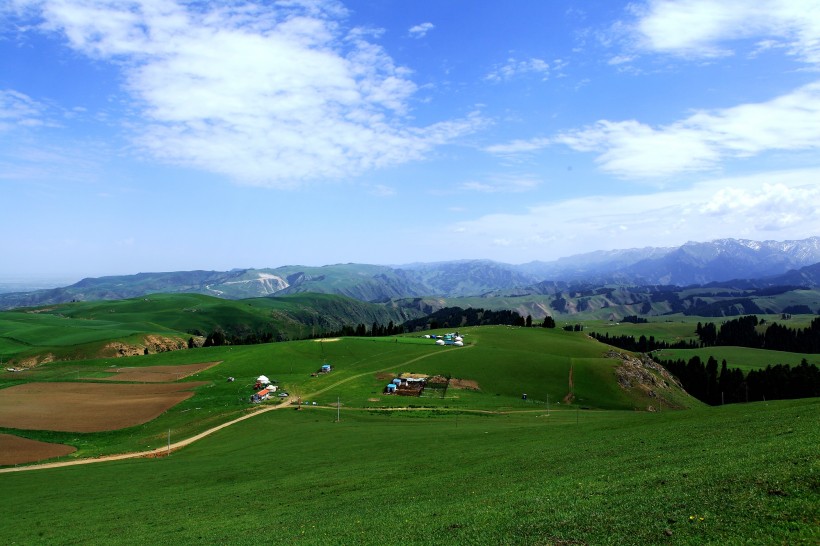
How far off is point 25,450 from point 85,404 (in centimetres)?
3068

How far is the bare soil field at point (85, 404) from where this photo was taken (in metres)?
83.3

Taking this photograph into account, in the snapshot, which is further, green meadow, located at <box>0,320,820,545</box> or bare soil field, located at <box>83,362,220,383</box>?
bare soil field, located at <box>83,362,220,383</box>

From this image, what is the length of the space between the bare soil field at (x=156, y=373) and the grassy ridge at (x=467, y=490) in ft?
222

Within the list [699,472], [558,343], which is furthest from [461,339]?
[699,472]

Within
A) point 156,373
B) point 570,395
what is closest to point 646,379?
point 570,395

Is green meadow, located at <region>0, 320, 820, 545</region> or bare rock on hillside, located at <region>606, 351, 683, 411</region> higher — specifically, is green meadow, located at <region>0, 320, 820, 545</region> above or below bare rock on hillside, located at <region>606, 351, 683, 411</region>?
above

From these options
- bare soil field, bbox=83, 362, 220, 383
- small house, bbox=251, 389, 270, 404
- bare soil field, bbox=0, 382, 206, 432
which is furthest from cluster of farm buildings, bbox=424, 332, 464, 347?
bare soil field, bbox=0, 382, 206, 432

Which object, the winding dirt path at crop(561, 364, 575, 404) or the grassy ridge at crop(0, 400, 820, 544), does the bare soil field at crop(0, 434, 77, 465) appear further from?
the winding dirt path at crop(561, 364, 575, 404)

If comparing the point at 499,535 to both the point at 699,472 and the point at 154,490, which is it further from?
the point at 154,490

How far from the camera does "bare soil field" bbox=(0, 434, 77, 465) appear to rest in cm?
6431

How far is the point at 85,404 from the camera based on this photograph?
96812 mm

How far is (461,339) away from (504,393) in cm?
5552

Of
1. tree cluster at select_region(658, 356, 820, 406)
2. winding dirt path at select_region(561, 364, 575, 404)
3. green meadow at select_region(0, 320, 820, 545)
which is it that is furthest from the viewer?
tree cluster at select_region(658, 356, 820, 406)

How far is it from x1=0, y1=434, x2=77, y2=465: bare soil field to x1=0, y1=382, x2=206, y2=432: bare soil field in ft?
24.0
